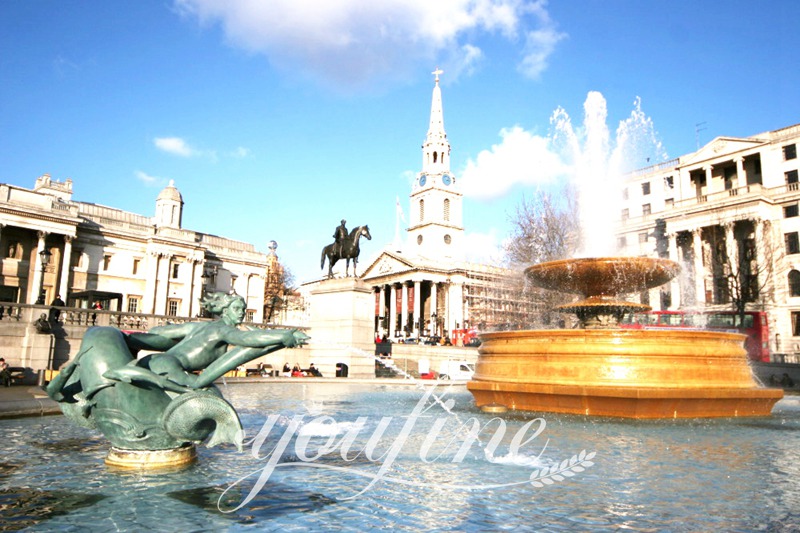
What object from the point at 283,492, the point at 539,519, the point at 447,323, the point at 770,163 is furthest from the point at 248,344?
the point at 447,323

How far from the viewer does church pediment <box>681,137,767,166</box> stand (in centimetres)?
5150

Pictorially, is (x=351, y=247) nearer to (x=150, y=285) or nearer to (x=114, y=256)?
(x=150, y=285)

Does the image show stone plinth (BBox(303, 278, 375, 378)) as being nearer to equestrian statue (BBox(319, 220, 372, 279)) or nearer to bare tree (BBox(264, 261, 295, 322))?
equestrian statue (BBox(319, 220, 372, 279))

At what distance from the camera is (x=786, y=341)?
147 ft

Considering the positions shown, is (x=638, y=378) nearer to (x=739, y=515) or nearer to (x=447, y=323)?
(x=739, y=515)

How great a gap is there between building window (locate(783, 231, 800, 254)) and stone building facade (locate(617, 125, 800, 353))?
7 centimetres

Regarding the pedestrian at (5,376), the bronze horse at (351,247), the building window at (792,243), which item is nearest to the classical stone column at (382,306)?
the building window at (792,243)

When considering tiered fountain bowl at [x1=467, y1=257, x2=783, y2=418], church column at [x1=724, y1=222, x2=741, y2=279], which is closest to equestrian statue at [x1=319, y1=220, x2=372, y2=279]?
tiered fountain bowl at [x1=467, y1=257, x2=783, y2=418]

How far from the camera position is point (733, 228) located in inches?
1907

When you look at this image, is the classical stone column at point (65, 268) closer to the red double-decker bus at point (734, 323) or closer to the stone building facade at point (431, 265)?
the stone building facade at point (431, 265)

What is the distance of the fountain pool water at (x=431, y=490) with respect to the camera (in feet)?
12.3

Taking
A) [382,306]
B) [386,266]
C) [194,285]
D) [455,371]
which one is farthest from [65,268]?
[386,266]

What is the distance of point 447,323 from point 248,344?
250ft

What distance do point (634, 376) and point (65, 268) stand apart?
5331 cm
